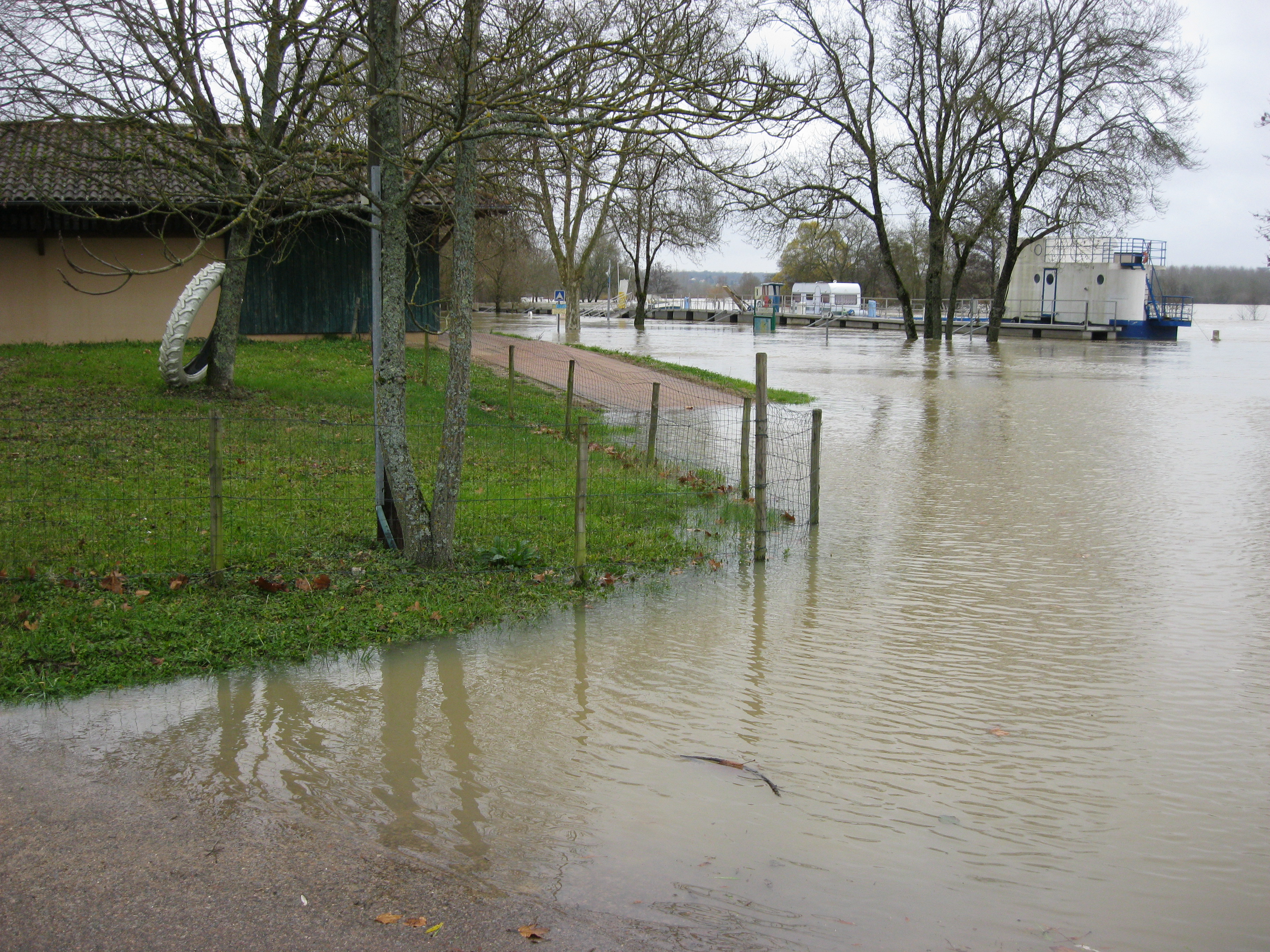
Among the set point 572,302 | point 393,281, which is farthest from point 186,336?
point 572,302

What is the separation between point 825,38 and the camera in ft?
137

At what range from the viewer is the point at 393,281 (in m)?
7.41

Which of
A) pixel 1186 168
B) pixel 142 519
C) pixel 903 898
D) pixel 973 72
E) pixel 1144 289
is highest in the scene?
pixel 973 72

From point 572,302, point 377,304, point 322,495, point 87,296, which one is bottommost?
point 322,495

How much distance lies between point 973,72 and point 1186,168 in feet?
29.7

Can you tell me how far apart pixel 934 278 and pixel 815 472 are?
38.5 metres

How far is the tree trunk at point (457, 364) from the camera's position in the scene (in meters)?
7.23

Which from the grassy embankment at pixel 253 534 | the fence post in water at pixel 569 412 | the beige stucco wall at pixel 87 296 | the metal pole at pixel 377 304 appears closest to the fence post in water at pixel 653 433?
the grassy embankment at pixel 253 534

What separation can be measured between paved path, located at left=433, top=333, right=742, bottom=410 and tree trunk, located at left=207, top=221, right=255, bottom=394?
512 centimetres

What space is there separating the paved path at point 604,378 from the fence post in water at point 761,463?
322 inches

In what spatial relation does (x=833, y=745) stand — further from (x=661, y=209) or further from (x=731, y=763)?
(x=661, y=209)

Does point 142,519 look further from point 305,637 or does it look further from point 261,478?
point 305,637

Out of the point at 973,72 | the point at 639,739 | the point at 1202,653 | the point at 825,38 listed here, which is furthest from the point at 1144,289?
the point at 639,739

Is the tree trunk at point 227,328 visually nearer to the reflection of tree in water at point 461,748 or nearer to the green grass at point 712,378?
the green grass at point 712,378
